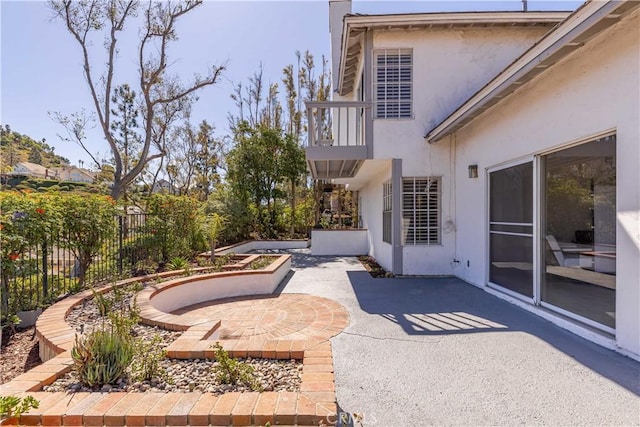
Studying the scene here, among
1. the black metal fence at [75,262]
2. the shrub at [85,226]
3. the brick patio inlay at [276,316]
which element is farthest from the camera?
the shrub at [85,226]

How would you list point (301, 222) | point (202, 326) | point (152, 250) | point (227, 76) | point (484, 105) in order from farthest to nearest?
1. point (301, 222)
2. point (227, 76)
3. point (152, 250)
4. point (484, 105)
5. point (202, 326)

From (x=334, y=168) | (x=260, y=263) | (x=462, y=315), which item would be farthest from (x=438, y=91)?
(x=260, y=263)

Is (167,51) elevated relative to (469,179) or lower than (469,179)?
elevated

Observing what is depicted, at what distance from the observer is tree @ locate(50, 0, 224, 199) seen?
42.8ft

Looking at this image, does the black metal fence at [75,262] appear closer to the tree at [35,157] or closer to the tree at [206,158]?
the tree at [206,158]

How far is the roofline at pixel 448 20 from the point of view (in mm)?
7305

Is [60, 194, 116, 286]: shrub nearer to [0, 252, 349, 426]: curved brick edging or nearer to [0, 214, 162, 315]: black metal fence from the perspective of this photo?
[0, 214, 162, 315]: black metal fence

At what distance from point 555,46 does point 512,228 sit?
311 cm

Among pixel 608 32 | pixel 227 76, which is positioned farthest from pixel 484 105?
pixel 227 76

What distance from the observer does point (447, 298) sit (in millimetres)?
6055

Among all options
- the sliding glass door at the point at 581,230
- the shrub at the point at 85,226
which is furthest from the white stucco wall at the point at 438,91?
the shrub at the point at 85,226

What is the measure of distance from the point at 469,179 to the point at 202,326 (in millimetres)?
6381

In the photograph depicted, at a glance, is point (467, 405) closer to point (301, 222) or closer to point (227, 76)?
point (301, 222)

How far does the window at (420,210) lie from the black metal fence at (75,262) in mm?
6502
